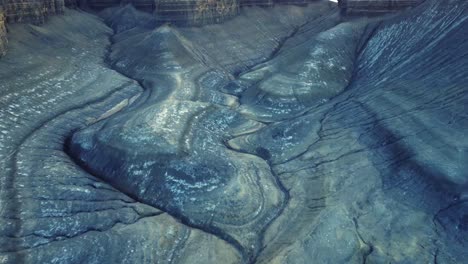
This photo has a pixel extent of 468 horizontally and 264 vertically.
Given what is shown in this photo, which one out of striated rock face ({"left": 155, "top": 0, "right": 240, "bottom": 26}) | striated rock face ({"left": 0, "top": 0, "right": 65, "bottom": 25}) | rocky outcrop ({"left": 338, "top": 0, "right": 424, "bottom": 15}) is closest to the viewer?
striated rock face ({"left": 0, "top": 0, "right": 65, "bottom": 25})

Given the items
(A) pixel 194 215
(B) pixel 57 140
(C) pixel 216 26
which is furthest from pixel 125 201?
(C) pixel 216 26

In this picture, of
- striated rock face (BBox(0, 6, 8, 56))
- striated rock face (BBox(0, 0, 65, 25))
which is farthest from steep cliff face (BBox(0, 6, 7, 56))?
striated rock face (BBox(0, 0, 65, 25))

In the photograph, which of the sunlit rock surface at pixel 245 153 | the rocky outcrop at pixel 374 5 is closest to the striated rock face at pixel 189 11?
the sunlit rock surface at pixel 245 153

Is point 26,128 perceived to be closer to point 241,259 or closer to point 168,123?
point 168,123

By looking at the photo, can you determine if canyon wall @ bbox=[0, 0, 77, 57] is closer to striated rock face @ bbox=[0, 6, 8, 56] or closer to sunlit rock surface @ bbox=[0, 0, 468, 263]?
striated rock face @ bbox=[0, 6, 8, 56]

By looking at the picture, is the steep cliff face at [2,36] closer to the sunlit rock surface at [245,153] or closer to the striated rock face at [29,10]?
the sunlit rock surface at [245,153]

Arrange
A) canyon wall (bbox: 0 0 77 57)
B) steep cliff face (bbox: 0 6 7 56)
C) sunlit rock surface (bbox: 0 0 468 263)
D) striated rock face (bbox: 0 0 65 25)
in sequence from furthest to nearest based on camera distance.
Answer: striated rock face (bbox: 0 0 65 25) < canyon wall (bbox: 0 0 77 57) < steep cliff face (bbox: 0 6 7 56) < sunlit rock surface (bbox: 0 0 468 263)

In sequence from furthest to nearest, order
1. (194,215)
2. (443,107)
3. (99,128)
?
(99,128)
(443,107)
(194,215)

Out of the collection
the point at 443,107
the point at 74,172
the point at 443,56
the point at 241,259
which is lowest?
the point at 241,259

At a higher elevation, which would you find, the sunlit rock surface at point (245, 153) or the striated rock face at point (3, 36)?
the striated rock face at point (3, 36)
